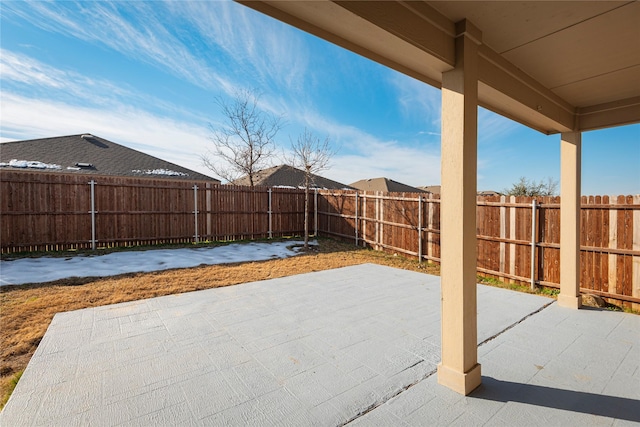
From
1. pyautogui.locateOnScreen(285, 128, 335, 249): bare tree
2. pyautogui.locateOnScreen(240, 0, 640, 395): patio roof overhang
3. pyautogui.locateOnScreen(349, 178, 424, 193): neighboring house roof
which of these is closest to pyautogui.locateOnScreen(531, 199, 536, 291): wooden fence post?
pyautogui.locateOnScreen(240, 0, 640, 395): patio roof overhang

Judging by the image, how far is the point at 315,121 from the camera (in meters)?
11.3

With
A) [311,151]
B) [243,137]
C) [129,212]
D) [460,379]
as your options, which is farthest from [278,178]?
[460,379]

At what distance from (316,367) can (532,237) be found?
177 inches

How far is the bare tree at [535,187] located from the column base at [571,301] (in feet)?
50.1

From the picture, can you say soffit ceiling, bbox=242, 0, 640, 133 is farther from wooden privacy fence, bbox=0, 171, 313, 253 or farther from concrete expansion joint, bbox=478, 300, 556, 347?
wooden privacy fence, bbox=0, 171, 313, 253

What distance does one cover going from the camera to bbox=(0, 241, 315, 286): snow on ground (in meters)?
5.24

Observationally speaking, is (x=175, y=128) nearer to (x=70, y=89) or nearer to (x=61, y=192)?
(x=70, y=89)

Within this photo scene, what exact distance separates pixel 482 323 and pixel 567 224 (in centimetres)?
174

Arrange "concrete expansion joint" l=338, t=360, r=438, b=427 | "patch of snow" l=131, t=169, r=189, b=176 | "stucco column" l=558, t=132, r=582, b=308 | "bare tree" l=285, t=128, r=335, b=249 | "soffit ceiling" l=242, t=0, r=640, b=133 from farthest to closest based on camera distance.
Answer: "patch of snow" l=131, t=169, r=189, b=176 < "bare tree" l=285, t=128, r=335, b=249 < "stucco column" l=558, t=132, r=582, b=308 < "concrete expansion joint" l=338, t=360, r=438, b=427 < "soffit ceiling" l=242, t=0, r=640, b=133

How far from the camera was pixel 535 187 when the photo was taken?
15.9 m

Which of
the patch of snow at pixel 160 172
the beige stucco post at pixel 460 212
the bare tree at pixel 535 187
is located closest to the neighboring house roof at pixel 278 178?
the patch of snow at pixel 160 172

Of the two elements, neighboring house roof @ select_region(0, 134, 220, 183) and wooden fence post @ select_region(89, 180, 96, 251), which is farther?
neighboring house roof @ select_region(0, 134, 220, 183)

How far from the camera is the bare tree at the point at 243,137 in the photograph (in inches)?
527

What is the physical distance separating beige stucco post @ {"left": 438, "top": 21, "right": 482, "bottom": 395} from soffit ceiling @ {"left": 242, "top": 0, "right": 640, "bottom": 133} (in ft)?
0.46
